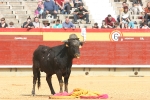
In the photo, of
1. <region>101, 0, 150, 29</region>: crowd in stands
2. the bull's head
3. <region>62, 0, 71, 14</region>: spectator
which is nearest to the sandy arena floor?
the bull's head

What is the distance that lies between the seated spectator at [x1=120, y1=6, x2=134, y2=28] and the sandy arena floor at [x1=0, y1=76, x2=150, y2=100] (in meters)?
2.97

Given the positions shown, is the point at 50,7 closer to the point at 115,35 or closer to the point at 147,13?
the point at 115,35

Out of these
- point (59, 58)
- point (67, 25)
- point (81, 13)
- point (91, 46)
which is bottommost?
point (91, 46)

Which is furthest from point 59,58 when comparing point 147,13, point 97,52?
point 147,13

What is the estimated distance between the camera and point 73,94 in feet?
50.8

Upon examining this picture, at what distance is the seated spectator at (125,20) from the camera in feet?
85.8

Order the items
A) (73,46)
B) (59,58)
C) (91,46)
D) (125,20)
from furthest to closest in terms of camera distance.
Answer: (125,20) → (91,46) → (59,58) → (73,46)

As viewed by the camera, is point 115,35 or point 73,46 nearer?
point 73,46

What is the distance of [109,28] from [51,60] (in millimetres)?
9758

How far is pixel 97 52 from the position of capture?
25469 millimetres

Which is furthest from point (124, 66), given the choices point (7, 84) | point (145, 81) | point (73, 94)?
point (73, 94)

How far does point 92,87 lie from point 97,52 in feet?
19.2

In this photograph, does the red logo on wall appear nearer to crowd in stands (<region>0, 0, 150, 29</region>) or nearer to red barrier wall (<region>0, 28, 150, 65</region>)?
red barrier wall (<region>0, 28, 150, 65</region>)

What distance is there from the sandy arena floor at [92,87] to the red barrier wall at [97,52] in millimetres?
1346
